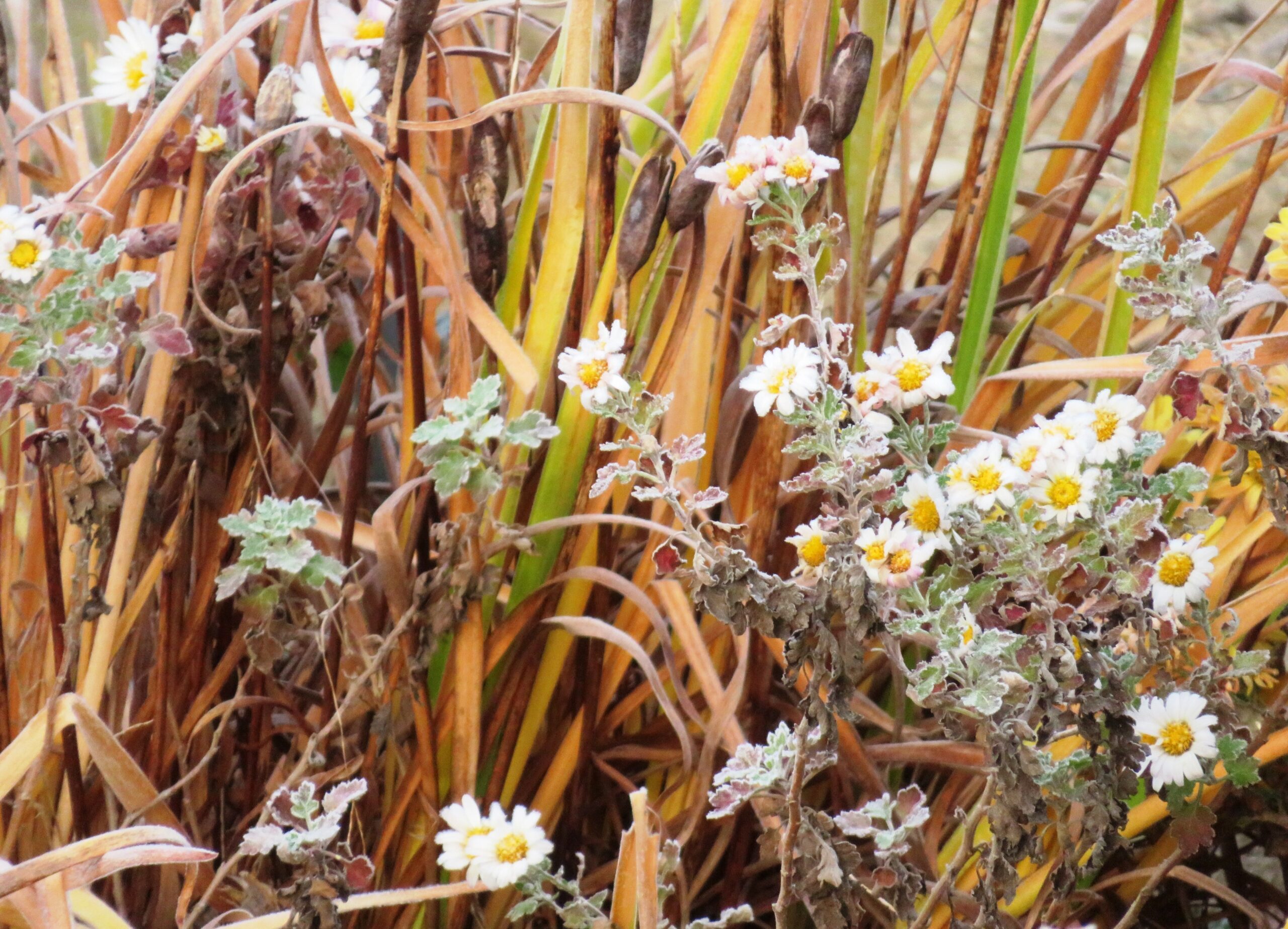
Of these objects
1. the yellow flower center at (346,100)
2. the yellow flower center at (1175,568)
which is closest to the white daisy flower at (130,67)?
the yellow flower center at (346,100)

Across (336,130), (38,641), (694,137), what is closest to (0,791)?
(38,641)

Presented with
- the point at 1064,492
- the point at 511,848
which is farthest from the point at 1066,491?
the point at 511,848

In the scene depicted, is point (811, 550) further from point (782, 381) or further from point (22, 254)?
point (22, 254)

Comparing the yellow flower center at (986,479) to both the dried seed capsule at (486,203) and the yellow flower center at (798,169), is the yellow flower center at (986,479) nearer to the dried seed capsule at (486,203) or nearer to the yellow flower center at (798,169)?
the yellow flower center at (798,169)

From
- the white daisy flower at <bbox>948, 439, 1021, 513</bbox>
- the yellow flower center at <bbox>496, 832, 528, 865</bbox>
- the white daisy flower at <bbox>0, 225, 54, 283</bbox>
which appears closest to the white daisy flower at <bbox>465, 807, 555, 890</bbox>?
the yellow flower center at <bbox>496, 832, 528, 865</bbox>

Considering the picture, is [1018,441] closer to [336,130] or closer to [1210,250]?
[1210,250]

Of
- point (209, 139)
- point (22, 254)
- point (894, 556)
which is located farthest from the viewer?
point (209, 139)
